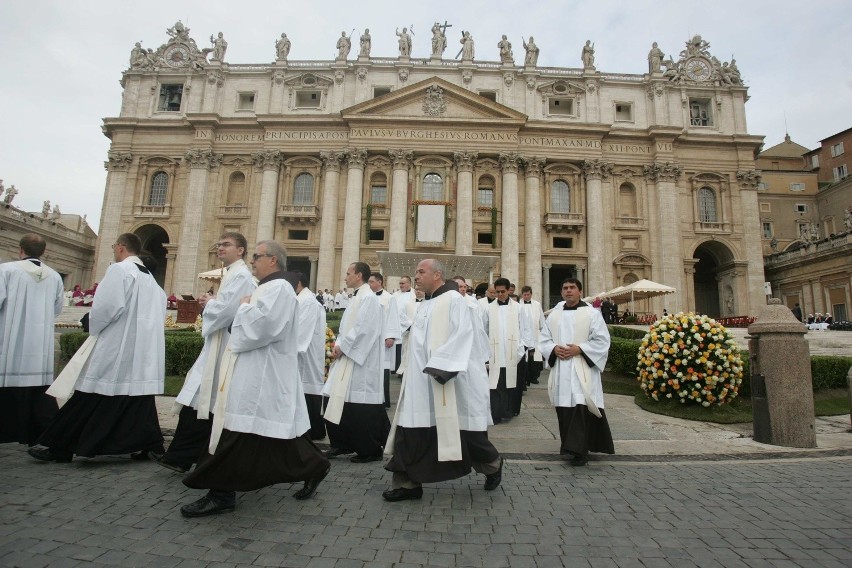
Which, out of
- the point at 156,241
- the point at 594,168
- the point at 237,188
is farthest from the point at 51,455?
the point at 156,241

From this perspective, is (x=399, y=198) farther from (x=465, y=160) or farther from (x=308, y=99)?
(x=308, y=99)

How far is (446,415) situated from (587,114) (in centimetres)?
3567

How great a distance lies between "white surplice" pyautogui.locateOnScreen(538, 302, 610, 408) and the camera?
5676mm

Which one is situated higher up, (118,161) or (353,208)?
(118,161)

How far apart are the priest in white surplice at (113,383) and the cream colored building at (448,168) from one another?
26503 mm

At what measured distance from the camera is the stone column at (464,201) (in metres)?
31.7

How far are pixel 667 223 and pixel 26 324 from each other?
116 ft

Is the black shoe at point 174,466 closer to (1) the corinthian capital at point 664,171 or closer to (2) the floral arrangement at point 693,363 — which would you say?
(2) the floral arrangement at point 693,363

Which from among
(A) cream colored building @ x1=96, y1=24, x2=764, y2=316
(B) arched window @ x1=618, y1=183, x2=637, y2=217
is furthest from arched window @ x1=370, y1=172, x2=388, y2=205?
(B) arched window @ x1=618, y1=183, x2=637, y2=217

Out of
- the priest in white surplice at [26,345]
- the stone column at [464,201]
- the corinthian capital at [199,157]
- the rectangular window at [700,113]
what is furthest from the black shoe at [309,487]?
the rectangular window at [700,113]

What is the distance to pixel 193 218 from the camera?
32.8 metres

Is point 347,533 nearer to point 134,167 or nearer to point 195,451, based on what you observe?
point 195,451

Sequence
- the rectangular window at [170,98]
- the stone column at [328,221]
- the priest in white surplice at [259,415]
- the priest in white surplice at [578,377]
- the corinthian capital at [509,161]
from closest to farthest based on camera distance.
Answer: the priest in white surplice at [259,415] → the priest in white surplice at [578,377] → the stone column at [328,221] → the corinthian capital at [509,161] → the rectangular window at [170,98]

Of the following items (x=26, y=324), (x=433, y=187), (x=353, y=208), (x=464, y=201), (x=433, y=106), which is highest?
(x=433, y=106)
